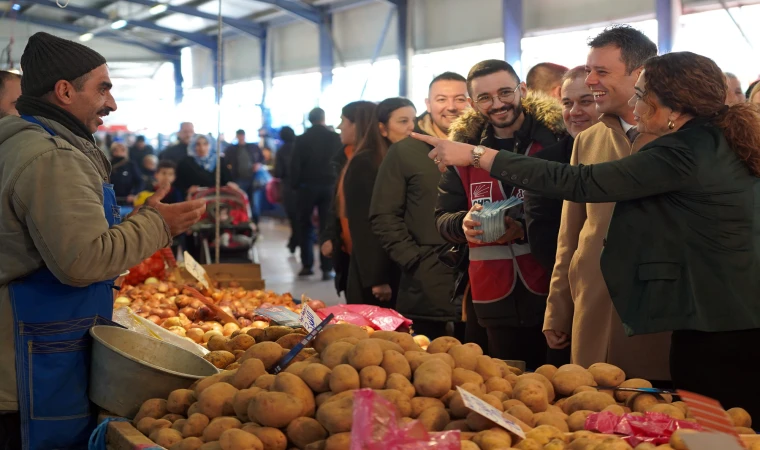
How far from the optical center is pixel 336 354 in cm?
189

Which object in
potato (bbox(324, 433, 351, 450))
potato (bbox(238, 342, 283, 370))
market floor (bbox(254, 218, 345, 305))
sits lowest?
market floor (bbox(254, 218, 345, 305))

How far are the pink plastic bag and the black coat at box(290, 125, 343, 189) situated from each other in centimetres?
745

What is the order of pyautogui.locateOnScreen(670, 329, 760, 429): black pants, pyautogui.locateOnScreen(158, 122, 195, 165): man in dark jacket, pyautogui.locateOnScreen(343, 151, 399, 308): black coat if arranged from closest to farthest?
1. pyautogui.locateOnScreen(670, 329, 760, 429): black pants
2. pyautogui.locateOnScreen(343, 151, 399, 308): black coat
3. pyautogui.locateOnScreen(158, 122, 195, 165): man in dark jacket

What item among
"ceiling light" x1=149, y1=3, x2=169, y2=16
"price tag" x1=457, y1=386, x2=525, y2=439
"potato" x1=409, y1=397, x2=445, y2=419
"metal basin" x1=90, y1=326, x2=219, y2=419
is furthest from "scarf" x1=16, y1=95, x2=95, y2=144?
"ceiling light" x1=149, y1=3, x2=169, y2=16

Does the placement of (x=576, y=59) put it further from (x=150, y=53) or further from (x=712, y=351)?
(x=150, y=53)

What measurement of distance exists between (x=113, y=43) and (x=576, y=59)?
1712 cm

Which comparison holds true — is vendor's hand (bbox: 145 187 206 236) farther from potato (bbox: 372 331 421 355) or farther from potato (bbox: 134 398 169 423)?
potato (bbox: 372 331 421 355)

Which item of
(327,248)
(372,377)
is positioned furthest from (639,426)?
(327,248)

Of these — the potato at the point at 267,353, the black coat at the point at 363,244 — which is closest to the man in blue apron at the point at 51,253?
the potato at the point at 267,353

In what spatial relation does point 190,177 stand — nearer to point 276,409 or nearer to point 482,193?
point 482,193

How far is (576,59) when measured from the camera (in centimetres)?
1238

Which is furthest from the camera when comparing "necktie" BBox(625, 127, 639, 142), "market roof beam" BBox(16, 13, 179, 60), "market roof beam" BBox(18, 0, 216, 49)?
"market roof beam" BBox(16, 13, 179, 60)

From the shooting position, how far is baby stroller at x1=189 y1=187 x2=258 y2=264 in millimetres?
7805

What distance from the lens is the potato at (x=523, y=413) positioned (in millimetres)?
1741
